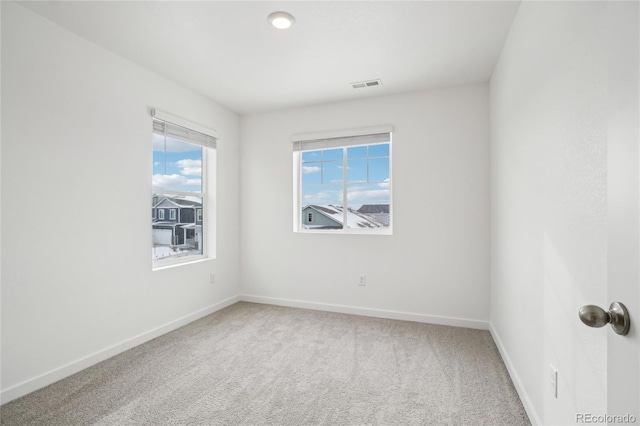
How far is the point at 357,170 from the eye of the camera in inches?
155

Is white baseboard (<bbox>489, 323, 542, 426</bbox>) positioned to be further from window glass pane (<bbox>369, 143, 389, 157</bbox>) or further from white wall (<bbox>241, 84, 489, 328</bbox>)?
window glass pane (<bbox>369, 143, 389, 157</bbox>)

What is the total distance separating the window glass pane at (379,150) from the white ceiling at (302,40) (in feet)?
2.21

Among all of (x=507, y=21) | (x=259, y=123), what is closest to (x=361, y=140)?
(x=259, y=123)

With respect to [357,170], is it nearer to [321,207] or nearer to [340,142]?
[340,142]

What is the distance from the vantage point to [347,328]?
132 inches

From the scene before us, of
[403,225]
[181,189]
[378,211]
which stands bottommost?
[403,225]

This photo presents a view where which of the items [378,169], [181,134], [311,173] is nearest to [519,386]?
[378,169]

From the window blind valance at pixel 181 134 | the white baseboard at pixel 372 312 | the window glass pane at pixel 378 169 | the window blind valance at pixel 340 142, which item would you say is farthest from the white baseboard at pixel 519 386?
the window blind valance at pixel 181 134

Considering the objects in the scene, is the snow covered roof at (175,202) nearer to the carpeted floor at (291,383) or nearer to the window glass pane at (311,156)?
the carpeted floor at (291,383)

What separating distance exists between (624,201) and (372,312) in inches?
130

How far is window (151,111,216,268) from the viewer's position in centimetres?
327

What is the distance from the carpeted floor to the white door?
147 centimetres

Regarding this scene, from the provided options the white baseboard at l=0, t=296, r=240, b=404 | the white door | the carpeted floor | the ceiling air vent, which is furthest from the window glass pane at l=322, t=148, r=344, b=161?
the white door

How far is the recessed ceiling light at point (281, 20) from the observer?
220cm
